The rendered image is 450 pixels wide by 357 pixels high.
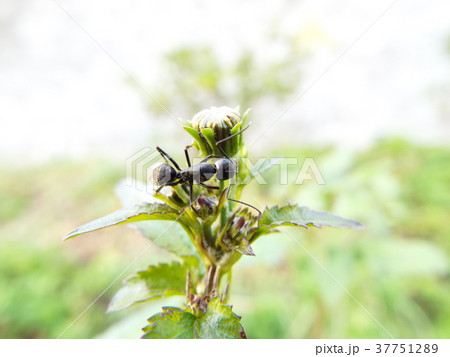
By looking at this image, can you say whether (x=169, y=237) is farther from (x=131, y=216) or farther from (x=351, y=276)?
(x=351, y=276)

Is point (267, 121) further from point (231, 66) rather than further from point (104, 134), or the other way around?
point (104, 134)

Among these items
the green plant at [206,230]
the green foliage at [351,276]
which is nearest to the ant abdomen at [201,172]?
the green plant at [206,230]

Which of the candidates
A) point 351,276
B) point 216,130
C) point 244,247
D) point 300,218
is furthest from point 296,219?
point 351,276

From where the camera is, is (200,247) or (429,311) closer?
(200,247)

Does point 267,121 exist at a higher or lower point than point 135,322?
higher
